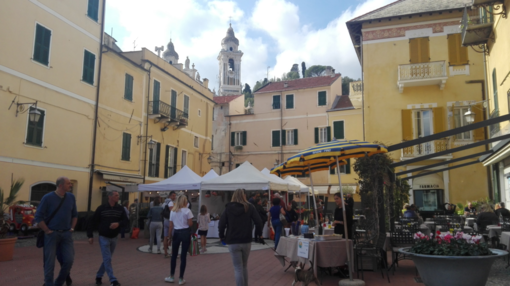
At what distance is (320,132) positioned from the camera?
34469 mm

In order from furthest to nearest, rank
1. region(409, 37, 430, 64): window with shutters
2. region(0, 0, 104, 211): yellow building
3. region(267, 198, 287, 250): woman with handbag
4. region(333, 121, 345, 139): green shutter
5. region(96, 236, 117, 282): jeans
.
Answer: region(333, 121, 345, 139): green shutter < region(409, 37, 430, 64): window with shutters < region(0, 0, 104, 211): yellow building < region(267, 198, 287, 250): woman with handbag < region(96, 236, 117, 282): jeans

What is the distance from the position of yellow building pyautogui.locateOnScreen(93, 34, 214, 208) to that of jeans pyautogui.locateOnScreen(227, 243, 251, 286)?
44.7ft

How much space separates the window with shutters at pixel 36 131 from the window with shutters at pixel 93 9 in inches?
229

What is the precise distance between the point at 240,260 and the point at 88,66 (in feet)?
53.7

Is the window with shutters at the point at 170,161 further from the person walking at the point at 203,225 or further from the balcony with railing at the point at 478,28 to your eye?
the balcony with railing at the point at 478,28

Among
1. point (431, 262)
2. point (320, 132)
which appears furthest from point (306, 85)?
point (431, 262)

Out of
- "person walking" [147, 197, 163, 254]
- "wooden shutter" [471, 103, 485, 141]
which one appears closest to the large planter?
"person walking" [147, 197, 163, 254]

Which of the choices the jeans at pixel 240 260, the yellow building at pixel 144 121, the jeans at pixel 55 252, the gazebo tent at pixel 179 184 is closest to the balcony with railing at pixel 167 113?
the yellow building at pixel 144 121

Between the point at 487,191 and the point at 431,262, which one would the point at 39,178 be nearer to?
the point at 431,262

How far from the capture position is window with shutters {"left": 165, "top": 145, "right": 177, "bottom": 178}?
26531 mm

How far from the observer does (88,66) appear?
19547 mm

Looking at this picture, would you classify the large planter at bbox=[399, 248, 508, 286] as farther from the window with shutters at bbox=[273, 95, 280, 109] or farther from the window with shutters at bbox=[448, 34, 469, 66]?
the window with shutters at bbox=[273, 95, 280, 109]

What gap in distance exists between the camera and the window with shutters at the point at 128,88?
73.8 ft

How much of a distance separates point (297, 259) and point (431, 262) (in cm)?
318
